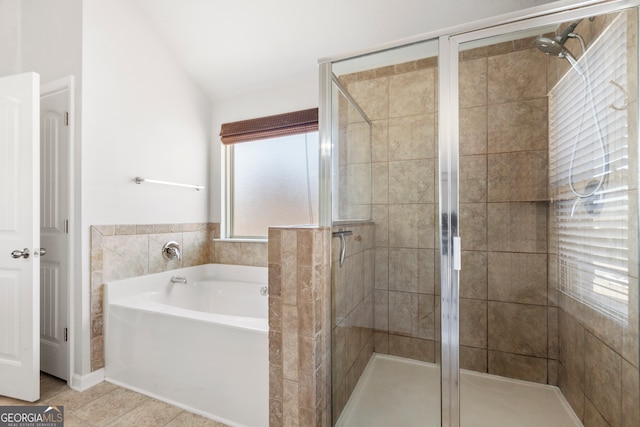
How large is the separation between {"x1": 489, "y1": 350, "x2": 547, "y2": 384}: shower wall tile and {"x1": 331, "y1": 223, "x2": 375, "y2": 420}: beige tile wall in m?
0.66

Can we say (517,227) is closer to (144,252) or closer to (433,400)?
(433,400)

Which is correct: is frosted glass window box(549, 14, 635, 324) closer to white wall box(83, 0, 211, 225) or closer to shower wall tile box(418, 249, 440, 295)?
shower wall tile box(418, 249, 440, 295)

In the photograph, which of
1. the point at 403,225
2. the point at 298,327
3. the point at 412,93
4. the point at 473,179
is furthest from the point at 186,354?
the point at 412,93

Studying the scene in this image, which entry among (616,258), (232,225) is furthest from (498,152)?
(232,225)

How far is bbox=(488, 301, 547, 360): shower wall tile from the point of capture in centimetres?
157

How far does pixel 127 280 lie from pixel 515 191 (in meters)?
2.55

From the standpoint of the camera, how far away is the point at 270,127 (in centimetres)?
266

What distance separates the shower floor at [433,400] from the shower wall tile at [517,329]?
17 centimetres

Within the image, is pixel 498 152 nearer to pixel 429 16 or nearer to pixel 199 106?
pixel 429 16

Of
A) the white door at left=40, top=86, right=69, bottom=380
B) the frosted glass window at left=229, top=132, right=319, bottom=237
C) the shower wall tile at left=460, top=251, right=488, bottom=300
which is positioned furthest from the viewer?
the frosted glass window at left=229, top=132, right=319, bottom=237

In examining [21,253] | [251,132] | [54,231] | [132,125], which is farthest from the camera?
[251,132]

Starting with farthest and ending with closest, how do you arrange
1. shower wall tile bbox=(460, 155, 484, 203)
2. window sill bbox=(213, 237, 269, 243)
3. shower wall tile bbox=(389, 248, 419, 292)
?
window sill bbox=(213, 237, 269, 243)
shower wall tile bbox=(389, 248, 419, 292)
shower wall tile bbox=(460, 155, 484, 203)

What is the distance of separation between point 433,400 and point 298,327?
70cm

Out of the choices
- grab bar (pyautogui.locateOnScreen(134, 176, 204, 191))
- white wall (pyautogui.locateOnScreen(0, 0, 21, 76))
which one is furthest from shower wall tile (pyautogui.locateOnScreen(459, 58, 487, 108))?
white wall (pyautogui.locateOnScreen(0, 0, 21, 76))
